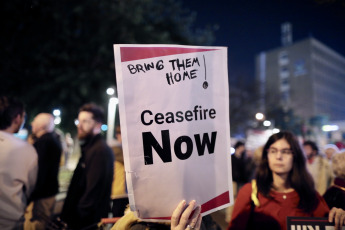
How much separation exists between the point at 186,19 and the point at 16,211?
42.6 ft

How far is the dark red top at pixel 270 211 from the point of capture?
2486 millimetres

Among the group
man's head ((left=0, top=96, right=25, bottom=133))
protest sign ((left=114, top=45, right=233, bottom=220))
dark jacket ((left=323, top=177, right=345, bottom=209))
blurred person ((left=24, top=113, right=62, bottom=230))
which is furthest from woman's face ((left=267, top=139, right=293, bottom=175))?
blurred person ((left=24, top=113, right=62, bottom=230))

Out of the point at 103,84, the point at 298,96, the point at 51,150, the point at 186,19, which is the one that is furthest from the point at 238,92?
the point at 298,96

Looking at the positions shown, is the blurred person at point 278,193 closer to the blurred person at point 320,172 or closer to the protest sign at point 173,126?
the protest sign at point 173,126

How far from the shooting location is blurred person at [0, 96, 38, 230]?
2.32 metres

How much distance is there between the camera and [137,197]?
5.15 ft

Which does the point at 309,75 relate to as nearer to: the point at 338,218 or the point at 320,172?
the point at 320,172

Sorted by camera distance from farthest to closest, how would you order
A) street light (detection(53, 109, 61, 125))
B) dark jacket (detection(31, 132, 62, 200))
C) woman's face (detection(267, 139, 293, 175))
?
street light (detection(53, 109, 61, 125))
dark jacket (detection(31, 132, 62, 200))
woman's face (detection(267, 139, 293, 175))

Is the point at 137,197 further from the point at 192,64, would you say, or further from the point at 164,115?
the point at 192,64

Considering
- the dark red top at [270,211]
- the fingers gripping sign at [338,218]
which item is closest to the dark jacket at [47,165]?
the dark red top at [270,211]

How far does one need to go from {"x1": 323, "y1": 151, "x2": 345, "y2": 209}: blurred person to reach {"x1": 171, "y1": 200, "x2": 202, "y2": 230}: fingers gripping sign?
1.63 meters

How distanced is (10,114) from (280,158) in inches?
105

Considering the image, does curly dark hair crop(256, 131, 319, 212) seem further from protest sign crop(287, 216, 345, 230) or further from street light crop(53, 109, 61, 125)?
street light crop(53, 109, 61, 125)

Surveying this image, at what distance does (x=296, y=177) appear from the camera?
107 inches
